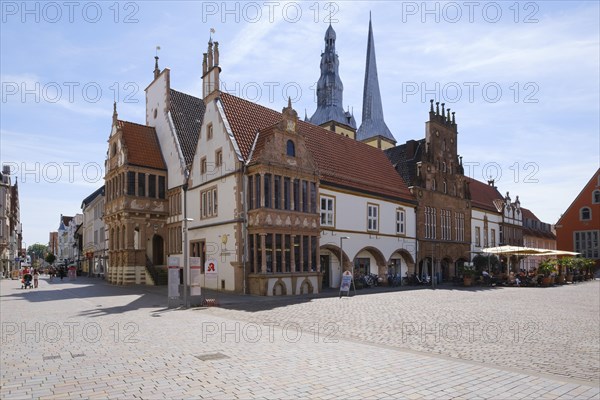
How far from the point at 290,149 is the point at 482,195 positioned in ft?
123

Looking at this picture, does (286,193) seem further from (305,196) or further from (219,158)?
(219,158)

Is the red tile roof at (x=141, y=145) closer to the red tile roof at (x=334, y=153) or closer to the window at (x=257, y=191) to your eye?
the red tile roof at (x=334, y=153)

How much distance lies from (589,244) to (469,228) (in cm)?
2535

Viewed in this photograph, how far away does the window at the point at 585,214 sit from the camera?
62.4 metres

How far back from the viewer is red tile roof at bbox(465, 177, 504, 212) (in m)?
53.1

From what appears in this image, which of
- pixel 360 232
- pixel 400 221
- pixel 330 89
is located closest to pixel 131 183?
pixel 360 232

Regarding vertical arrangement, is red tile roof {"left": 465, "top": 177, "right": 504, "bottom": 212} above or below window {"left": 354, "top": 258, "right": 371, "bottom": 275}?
above

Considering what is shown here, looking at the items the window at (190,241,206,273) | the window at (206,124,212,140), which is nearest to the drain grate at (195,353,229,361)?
the window at (190,241,206,273)

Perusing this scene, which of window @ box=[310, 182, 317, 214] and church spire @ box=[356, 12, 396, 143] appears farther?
church spire @ box=[356, 12, 396, 143]

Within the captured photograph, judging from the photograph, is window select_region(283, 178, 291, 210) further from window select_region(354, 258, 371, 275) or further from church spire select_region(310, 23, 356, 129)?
church spire select_region(310, 23, 356, 129)

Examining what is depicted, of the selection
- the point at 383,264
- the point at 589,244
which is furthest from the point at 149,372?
the point at 589,244

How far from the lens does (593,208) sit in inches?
2443

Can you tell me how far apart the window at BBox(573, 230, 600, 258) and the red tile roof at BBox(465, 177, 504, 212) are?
11325mm

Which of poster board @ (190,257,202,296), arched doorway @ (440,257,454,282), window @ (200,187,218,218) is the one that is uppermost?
window @ (200,187,218,218)
